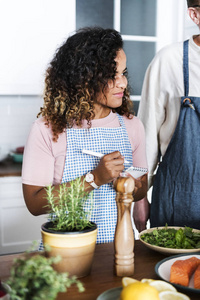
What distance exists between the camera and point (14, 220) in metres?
3.24

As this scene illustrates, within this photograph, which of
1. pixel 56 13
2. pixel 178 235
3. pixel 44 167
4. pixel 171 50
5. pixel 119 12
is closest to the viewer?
pixel 178 235

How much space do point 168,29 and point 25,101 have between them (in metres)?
1.42

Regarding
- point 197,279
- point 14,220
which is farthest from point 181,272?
point 14,220

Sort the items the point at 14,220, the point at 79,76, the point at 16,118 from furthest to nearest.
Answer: the point at 16,118 < the point at 14,220 < the point at 79,76

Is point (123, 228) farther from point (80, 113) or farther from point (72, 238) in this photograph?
point (80, 113)

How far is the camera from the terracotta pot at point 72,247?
90cm

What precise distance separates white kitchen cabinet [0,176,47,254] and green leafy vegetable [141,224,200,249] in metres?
2.09

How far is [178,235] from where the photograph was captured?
1.16 meters

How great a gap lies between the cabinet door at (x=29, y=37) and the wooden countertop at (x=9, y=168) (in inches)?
24.3

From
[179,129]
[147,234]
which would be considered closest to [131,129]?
[179,129]

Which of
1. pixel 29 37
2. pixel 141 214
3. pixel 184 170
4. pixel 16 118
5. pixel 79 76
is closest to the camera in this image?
pixel 79 76

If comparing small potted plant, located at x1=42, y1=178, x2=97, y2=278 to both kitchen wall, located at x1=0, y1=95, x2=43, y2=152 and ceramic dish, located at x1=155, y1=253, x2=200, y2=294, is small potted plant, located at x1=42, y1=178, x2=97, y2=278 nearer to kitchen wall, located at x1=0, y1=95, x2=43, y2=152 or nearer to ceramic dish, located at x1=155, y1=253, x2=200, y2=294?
ceramic dish, located at x1=155, y1=253, x2=200, y2=294

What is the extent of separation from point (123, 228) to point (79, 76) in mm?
699

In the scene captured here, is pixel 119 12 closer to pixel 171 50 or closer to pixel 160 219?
pixel 171 50
